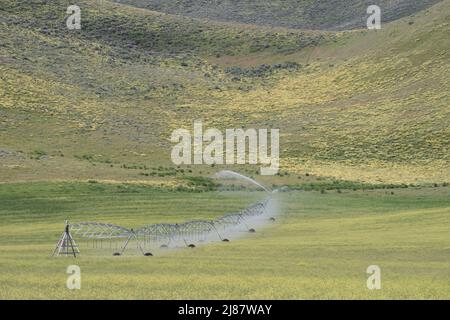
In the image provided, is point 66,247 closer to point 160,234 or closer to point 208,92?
point 160,234

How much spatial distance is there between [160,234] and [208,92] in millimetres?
83089

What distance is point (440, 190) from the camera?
60.5m

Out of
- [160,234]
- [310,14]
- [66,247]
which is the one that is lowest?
[66,247]

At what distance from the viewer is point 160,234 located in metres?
33.9

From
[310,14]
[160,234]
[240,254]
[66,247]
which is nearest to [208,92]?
[160,234]

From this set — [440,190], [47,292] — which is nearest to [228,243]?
[47,292]

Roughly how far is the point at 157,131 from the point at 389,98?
91.0 feet

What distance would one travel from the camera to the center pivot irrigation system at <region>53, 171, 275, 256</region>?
1180 inches

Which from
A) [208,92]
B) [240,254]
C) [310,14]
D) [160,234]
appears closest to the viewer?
[240,254]

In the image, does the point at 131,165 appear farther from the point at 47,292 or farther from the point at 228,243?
the point at 47,292

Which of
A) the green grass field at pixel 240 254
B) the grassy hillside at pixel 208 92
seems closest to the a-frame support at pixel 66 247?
the green grass field at pixel 240 254

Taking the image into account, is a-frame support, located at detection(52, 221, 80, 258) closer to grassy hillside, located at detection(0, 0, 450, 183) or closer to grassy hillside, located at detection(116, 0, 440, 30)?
grassy hillside, located at detection(0, 0, 450, 183)

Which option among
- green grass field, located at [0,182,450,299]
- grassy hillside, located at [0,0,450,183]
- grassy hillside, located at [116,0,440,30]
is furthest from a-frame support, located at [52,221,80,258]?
grassy hillside, located at [116,0,440,30]

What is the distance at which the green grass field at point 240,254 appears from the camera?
70.8 feet
